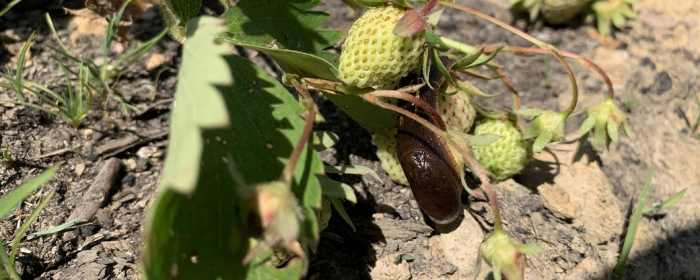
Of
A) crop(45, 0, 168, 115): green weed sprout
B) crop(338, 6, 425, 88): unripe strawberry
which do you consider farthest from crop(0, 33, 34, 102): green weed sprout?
crop(338, 6, 425, 88): unripe strawberry

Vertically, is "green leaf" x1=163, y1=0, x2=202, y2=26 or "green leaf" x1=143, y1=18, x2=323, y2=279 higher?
"green leaf" x1=163, y1=0, x2=202, y2=26

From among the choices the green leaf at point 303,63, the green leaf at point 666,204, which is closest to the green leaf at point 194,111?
the green leaf at point 303,63

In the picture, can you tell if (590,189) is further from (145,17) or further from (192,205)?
(145,17)

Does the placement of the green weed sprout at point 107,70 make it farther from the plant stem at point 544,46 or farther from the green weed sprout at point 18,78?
the plant stem at point 544,46

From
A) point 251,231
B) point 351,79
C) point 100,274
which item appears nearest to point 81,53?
point 100,274

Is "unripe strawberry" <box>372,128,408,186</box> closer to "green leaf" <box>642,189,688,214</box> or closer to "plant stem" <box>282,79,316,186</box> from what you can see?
"plant stem" <box>282,79,316,186</box>

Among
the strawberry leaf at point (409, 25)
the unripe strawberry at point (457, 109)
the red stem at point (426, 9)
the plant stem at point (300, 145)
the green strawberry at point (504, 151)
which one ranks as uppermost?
the strawberry leaf at point (409, 25)
